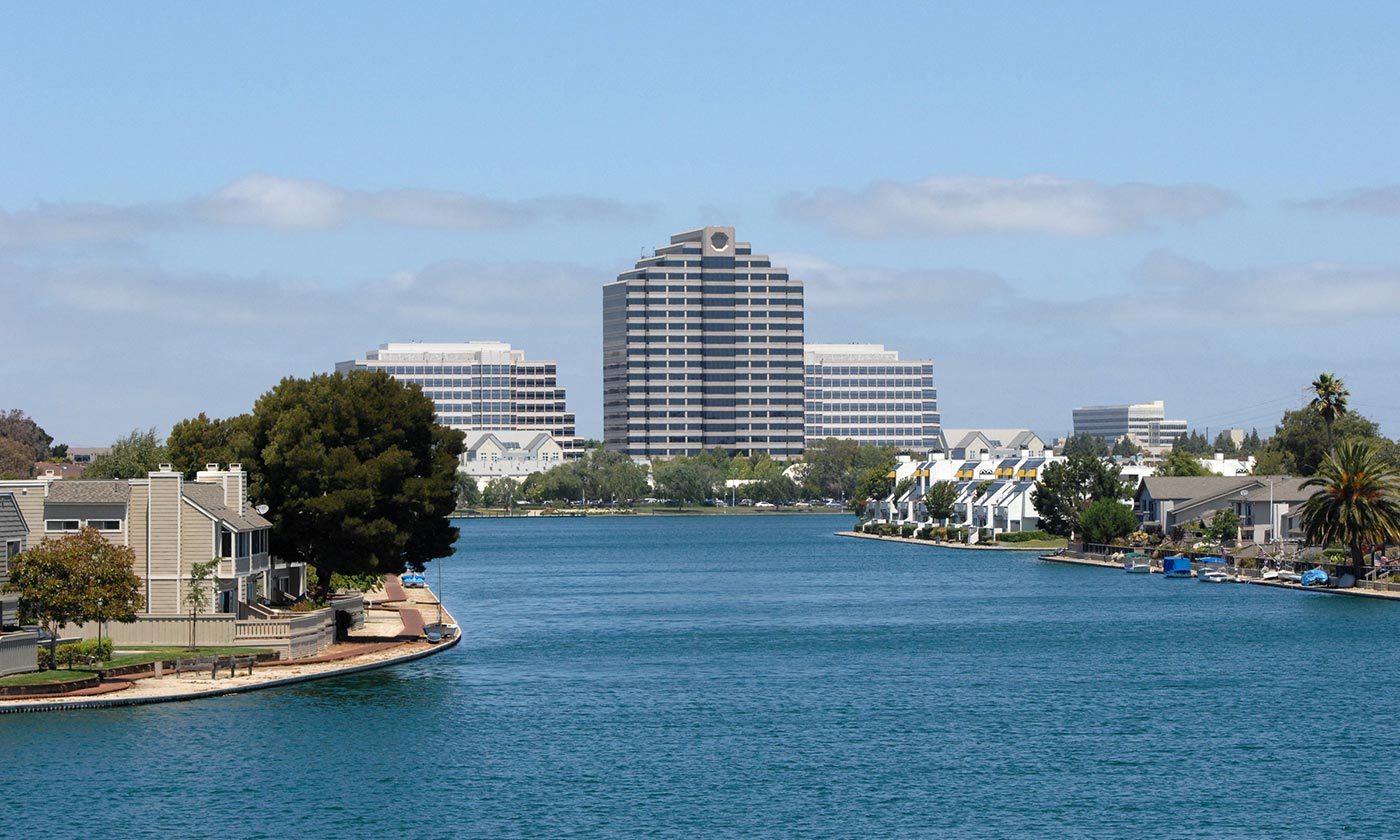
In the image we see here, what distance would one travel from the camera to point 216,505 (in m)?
79.6

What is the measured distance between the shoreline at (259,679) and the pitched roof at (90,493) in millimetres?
10615

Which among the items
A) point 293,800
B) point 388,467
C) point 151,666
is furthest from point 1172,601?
point 293,800

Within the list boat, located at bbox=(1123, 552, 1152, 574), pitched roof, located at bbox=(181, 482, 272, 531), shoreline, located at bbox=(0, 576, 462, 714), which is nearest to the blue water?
shoreline, located at bbox=(0, 576, 462, 714)

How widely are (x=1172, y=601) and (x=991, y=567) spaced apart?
5021 cm

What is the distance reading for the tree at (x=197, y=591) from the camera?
75.6 metres

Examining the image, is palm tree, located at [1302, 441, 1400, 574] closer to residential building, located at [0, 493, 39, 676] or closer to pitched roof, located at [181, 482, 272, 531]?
→ pitched roof, located at [181, 482, 272, 531]

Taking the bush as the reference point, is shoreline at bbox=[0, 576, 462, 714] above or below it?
below

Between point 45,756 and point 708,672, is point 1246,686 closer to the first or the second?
point 708,672

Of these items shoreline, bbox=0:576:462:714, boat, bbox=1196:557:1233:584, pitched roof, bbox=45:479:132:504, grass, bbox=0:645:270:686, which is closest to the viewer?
shoreline, bbox=0:576:462:714

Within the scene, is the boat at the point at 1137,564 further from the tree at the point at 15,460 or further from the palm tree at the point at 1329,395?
the tree at the point at 15,460

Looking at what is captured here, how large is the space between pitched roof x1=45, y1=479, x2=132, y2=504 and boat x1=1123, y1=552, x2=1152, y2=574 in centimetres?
10132

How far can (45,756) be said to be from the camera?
54.6 metres

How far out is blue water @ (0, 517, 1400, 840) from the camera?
4900 cm

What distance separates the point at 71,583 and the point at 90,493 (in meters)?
11.6
